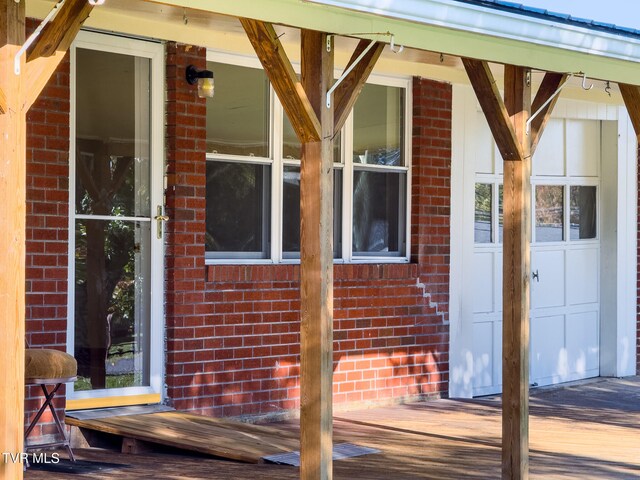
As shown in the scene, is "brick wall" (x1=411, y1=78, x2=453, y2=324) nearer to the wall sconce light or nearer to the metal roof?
the wall sconce light

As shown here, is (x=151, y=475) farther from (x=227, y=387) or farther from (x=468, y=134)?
(x=468, y=134)

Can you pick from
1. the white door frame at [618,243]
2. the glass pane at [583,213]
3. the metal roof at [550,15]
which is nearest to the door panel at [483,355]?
the glass pane at [583,213]

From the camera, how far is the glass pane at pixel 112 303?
7.73 m

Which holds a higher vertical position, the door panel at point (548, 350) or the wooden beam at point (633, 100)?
the wooden beam at point (633, 100)

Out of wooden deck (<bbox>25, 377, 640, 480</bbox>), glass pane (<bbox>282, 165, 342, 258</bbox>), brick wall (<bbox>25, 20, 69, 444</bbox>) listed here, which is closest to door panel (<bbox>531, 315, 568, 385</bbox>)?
wooden deck (<bbox>25, 377, 640, 480</bbox>)

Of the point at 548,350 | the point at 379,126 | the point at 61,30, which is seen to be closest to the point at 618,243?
the point at 548,350

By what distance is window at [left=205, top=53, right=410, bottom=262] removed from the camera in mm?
8547

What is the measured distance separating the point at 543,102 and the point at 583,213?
5.29 m

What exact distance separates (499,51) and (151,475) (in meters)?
3.23

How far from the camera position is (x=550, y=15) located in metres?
6.63

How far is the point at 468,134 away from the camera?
34.0 feet

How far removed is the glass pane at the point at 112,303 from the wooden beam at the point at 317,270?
252cm

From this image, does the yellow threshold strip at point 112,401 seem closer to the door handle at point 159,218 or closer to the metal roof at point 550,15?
the door handle at point 159,218

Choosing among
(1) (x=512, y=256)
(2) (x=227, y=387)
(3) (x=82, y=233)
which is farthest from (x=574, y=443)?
(3) (x=82, y=233)
